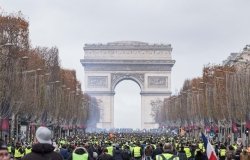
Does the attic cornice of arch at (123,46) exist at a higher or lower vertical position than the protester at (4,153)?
higher

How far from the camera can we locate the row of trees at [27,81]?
54094 millimetres

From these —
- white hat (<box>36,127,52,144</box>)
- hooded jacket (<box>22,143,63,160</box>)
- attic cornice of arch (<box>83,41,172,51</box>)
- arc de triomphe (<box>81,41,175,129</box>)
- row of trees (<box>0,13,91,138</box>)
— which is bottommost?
hooded jacket (<box>22,143,63,160</box>)

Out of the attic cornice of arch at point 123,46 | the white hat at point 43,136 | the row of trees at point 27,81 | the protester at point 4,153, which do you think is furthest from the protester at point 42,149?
the attic cornice of arch at point 123,46

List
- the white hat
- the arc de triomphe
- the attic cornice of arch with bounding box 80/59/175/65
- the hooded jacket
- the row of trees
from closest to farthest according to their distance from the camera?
the hooded jacket
the white hat
the row of trees
the attic cornice of arch with bounding box 80/59/175/65
the arc de triomphe

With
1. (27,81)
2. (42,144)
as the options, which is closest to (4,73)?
(27,81)

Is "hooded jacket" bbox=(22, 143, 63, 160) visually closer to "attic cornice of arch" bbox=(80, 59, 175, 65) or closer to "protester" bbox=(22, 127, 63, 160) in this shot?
"protester" bbox=(22, 127, 63, 160)

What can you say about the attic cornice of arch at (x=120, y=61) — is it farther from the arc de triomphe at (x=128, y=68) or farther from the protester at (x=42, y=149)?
the protester at (x=42, y=149)

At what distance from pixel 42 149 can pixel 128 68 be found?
6350 inches

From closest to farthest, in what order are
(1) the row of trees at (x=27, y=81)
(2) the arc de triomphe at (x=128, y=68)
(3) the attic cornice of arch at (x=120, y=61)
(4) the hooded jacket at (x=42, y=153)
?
(4) the hooded jacket at (x=42, y=153), (1) the row of trees at (x=27, y=81), (3) the attic cornice of arch at (x=120, y=61), (2) the arc de triomphe at (x=128, y=68)

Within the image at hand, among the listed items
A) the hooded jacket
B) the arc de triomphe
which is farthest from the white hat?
the arc de triomphe

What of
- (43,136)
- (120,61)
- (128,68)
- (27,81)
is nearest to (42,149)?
(43,136)

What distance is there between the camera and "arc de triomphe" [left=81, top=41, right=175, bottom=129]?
547 feet

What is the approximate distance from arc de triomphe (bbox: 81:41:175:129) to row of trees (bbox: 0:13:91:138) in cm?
6621

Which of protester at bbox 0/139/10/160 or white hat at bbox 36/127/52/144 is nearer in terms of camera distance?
white hat at bbox 36/127/52/144
